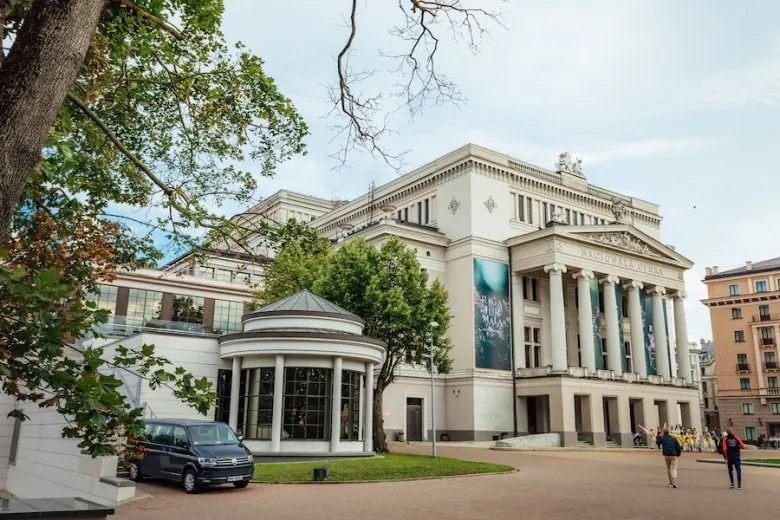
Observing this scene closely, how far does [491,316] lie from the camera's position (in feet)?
160

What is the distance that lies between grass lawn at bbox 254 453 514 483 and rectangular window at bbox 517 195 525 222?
3136cm

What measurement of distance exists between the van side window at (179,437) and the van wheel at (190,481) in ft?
2.67

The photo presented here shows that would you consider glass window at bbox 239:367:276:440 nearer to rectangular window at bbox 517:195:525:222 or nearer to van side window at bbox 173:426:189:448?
van side window at bbox 173:426:189:448

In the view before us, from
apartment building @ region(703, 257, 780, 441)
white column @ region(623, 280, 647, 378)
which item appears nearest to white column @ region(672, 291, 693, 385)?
white column @ region(623, 280, 647, 378)

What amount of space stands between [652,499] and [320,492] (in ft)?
27.8

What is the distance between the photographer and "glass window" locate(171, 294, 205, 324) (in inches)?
2072

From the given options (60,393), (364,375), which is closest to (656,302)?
(364,375)

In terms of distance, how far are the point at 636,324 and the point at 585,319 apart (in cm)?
655

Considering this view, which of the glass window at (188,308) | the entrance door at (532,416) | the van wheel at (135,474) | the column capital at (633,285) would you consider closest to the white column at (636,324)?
the column capital at (633,285)

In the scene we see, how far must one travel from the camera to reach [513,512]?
1373 cm

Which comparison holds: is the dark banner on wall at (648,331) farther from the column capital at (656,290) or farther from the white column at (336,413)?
the white column at (336,413)

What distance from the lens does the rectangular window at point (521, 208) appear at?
53.3 m

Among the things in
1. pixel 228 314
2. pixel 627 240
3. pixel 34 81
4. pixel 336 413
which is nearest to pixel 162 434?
pixel 336 413

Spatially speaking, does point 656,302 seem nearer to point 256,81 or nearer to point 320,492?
point 320,492
